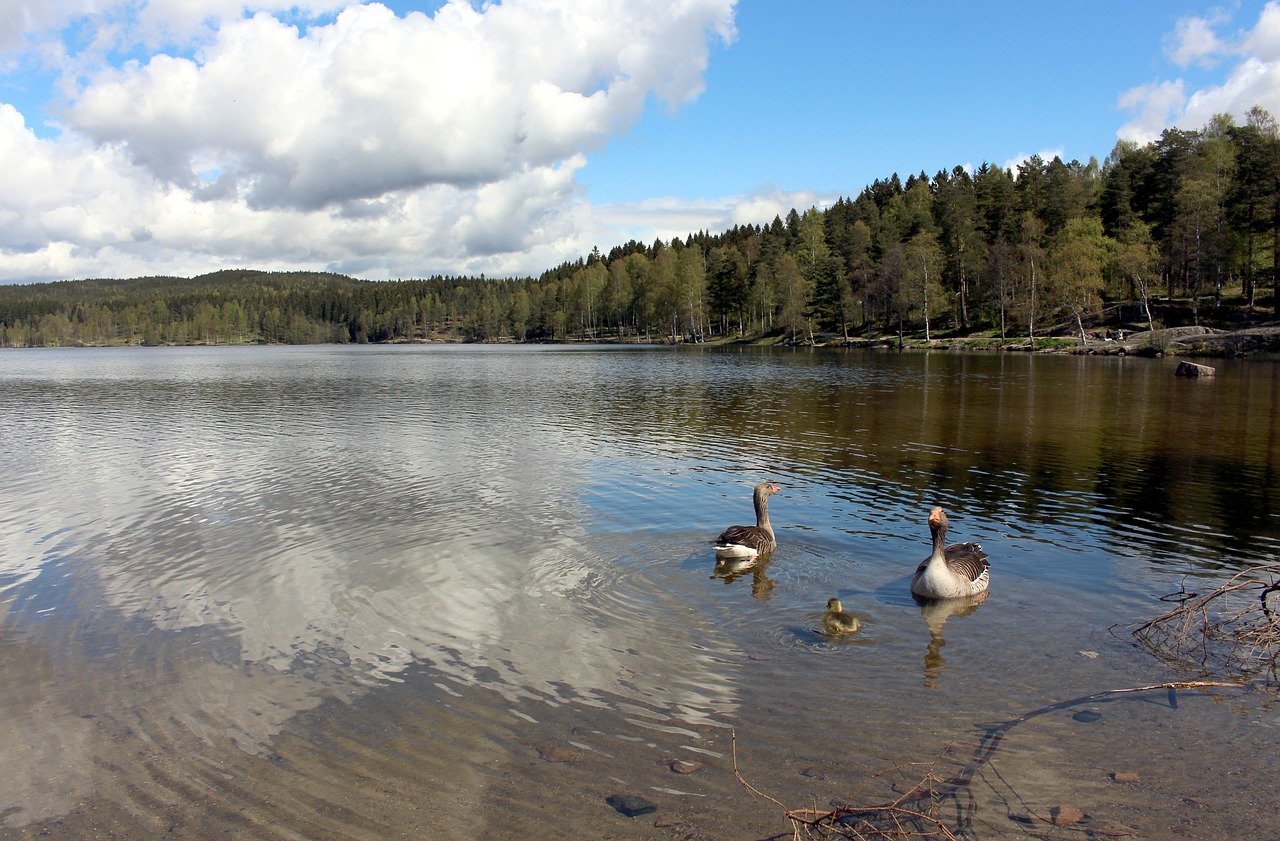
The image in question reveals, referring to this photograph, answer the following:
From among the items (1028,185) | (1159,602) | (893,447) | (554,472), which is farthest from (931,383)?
(1028,185)

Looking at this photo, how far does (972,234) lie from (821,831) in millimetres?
118853

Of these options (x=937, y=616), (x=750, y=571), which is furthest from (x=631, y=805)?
(x=750, y=571)

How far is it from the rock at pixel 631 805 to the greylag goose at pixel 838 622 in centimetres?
473

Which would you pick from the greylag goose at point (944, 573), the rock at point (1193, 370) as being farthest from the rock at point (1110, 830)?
the rock at point (1193, 370)

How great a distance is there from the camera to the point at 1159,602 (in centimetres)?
1184

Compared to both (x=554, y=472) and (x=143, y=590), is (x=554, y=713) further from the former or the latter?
(x=554, y=472)

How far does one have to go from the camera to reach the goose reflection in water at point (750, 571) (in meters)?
12.9

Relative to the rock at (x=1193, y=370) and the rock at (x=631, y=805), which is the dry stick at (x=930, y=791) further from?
the rock at (x=1193, y=370)

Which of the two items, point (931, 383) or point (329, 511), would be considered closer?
point (329, 511)

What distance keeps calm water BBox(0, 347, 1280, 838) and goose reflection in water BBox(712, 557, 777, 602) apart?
101mm

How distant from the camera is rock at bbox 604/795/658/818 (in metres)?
6.65

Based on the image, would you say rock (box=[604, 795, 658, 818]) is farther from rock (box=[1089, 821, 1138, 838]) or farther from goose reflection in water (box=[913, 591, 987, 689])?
goose reflection in water (box=[913, 591, 987, 689])

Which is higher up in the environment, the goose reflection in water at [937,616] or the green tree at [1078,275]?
the green tree at [1078,275]

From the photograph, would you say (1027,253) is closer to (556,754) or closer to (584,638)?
(584,638)
